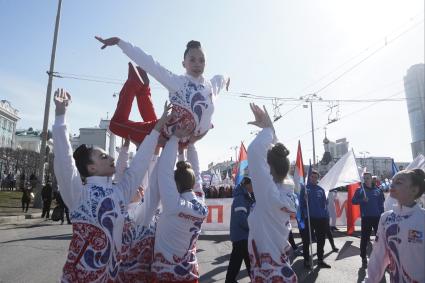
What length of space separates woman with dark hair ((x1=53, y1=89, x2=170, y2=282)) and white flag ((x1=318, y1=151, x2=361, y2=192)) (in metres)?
8.27

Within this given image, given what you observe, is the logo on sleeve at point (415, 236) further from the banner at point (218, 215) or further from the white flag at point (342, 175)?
the banner at point (218, 215)

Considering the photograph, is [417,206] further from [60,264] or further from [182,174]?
[60,264]

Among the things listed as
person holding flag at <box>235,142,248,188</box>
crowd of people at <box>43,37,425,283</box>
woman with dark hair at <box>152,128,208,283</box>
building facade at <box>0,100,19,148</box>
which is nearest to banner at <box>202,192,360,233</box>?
person holding flag at <box>235,142,248,188</box>

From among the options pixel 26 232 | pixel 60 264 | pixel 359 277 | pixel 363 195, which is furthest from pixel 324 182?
pixel 26 232

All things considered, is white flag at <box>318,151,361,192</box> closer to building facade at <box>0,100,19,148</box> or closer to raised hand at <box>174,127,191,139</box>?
raised hand at <box>174,127,191,139</box>

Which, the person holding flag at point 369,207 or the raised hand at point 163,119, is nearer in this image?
the raised hand at point 163,119

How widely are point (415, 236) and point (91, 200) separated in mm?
2523

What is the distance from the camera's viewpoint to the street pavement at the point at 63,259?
7.32 metres

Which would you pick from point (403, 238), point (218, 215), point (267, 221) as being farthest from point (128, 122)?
→ point (218, 215)

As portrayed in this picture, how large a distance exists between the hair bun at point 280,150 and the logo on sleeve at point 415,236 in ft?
3.84

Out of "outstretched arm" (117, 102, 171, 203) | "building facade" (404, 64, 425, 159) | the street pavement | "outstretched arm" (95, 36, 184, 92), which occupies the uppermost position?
"building facade" (404, 64, 425, 159)

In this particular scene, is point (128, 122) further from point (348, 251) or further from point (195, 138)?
point (348, 251)

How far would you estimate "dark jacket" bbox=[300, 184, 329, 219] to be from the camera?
9.07m

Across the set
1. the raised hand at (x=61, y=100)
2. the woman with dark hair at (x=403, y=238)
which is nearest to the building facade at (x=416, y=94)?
the woman with dark hair at (x=403, y=238)
